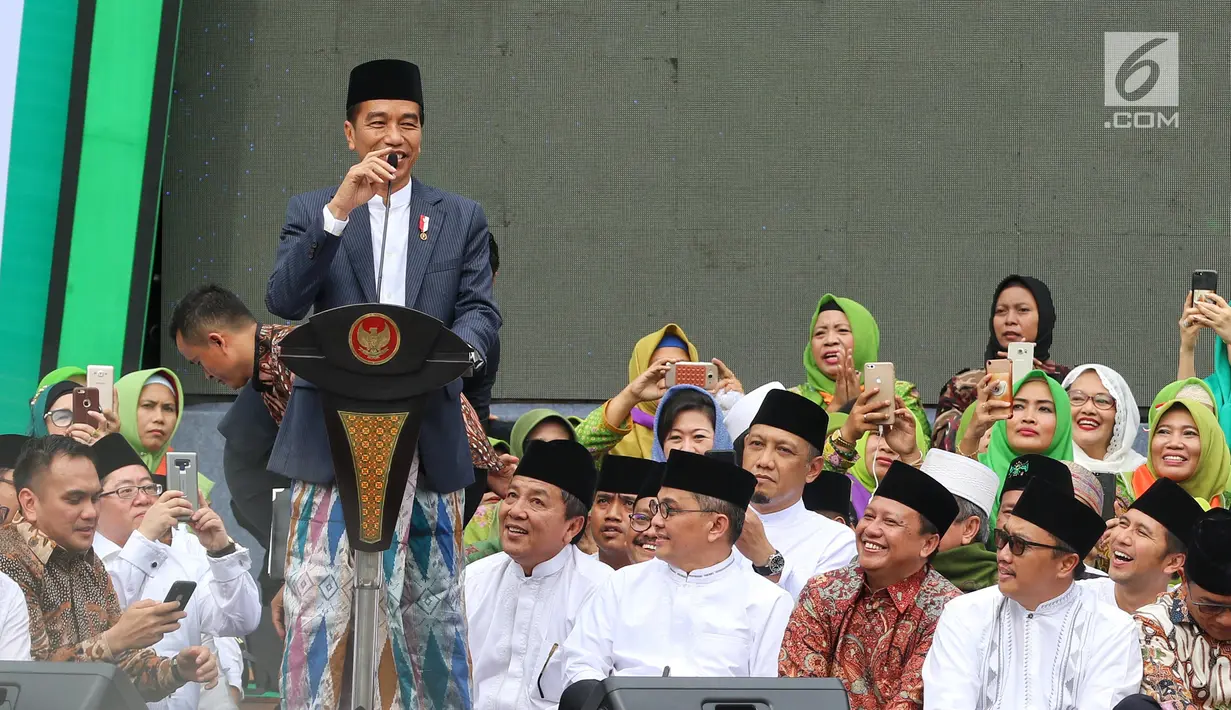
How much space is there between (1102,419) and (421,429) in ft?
11.0

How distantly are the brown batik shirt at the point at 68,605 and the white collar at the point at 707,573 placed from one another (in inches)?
56.2

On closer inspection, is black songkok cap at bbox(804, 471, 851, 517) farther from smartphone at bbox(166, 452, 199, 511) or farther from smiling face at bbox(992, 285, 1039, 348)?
smartphone at bbox(166, 452, 199, 511)

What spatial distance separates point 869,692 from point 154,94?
180 inches

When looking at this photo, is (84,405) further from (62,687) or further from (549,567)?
(62,687)

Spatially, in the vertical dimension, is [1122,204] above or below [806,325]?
above

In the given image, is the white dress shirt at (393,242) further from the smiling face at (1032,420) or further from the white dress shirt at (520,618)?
the smiling face at (1032,420)

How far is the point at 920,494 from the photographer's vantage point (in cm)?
412

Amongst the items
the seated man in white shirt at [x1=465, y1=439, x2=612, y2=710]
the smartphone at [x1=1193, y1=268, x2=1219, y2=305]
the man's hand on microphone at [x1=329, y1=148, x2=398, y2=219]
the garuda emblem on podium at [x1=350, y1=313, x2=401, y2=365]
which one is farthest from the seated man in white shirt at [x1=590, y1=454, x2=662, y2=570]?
the smartphone at [x1=1193, y1=268, x2=1219, y2=305]

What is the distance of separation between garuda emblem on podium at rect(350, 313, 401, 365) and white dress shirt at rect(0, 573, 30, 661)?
167 centimetres

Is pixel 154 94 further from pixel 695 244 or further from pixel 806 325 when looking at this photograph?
pixel 806 325

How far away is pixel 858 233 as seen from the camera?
746 cm

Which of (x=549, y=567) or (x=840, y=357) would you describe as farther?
(x=840, y=357)

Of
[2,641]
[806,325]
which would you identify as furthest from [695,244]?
[2,641]

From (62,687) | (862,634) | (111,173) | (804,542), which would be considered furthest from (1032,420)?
(111,173)
